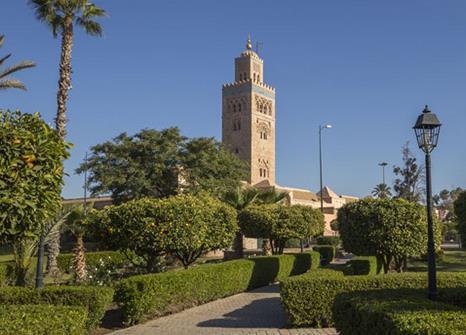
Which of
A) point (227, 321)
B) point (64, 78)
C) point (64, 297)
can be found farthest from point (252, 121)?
point (64, 297)

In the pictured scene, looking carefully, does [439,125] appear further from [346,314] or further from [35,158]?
[35,158]

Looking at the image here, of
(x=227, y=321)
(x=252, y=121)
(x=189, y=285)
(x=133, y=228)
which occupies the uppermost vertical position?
(x=252, y=121)

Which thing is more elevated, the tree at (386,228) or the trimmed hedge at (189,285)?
the tree at (386,228)

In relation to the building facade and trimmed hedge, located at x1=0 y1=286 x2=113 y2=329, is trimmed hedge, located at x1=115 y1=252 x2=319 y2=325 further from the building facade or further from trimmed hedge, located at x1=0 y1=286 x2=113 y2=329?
the building facade

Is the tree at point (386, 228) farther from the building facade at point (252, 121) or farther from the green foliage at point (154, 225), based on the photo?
the building facade at point (252, 121)

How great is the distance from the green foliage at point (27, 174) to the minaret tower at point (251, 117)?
220ft

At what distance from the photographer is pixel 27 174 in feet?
20.1

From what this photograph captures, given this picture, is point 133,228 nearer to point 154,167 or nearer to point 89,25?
point 89,25

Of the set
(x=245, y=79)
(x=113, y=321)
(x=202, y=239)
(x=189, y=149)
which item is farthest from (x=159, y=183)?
(x=245, y=79)

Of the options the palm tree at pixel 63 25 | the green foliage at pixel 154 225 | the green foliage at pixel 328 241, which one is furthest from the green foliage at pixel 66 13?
the green foliage at pixel 328 241

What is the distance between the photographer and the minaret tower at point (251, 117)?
248 ft

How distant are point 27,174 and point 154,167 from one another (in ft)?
93.2

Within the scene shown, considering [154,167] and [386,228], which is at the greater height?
[154,167]

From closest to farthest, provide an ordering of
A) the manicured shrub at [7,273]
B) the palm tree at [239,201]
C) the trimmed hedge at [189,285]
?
the trimmed hedge at [189,285] → the manicured shrub at [7,273] → the palm tree at [239,201]
